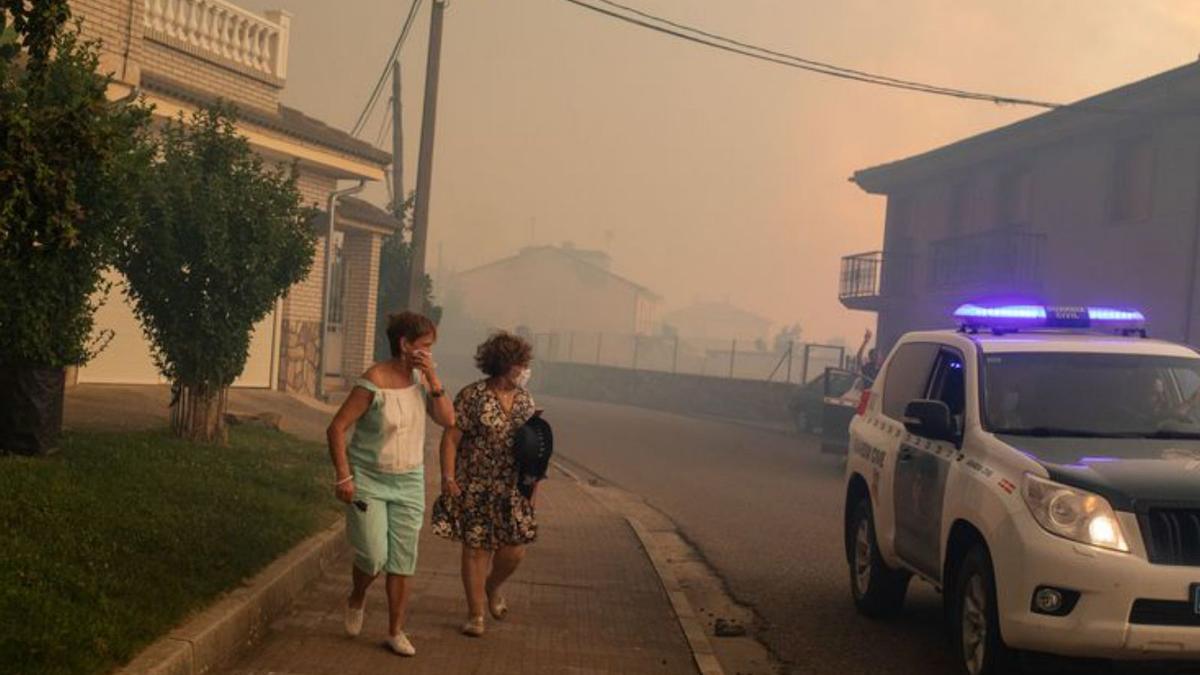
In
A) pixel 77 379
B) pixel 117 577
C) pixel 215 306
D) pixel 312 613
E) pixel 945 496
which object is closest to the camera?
pixel 117 577

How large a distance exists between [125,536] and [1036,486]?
5.02m

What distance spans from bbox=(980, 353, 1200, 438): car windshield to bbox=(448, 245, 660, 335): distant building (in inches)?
3705

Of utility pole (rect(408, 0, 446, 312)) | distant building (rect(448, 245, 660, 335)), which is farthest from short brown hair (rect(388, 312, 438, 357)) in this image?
distant building (rect(448, 245, 660, 335))

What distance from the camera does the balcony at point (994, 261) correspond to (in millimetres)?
33750

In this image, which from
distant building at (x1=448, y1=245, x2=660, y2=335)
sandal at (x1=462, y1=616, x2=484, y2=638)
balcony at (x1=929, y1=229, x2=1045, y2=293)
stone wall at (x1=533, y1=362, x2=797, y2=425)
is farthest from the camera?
distant building at (x1=448, y1=245, x2=660, y2=335)

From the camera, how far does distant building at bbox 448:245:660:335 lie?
343ft

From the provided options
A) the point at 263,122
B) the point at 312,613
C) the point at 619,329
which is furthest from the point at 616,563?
the point at 619,329

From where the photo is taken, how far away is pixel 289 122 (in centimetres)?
2288

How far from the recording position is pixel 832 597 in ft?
33.6

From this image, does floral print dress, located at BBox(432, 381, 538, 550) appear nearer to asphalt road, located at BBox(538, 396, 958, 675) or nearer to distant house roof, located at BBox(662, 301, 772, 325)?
asphalt road, located at BBox(538, 396, 958, 675)

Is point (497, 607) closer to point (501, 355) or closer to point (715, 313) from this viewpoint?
point (501, 355)

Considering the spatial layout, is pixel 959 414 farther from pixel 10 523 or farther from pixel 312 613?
pixel 10 523

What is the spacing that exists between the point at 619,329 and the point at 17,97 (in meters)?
95.4

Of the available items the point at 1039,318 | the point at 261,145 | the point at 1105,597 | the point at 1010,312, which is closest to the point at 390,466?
the point at 1105,597
